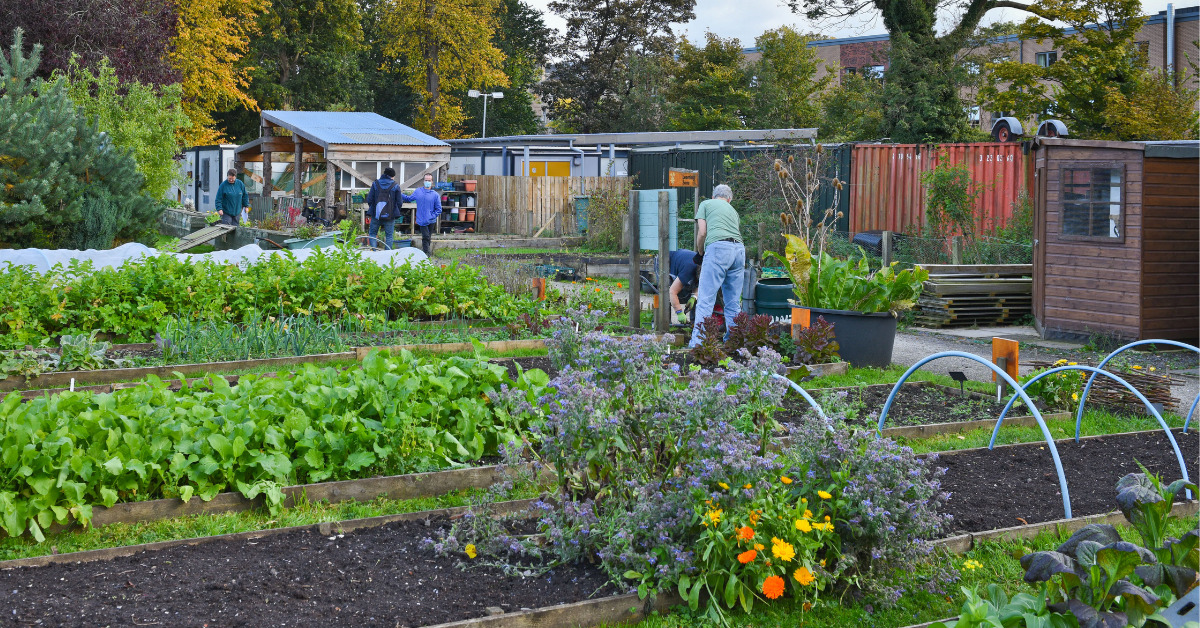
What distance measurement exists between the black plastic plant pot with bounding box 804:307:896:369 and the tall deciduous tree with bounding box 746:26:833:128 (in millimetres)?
34314

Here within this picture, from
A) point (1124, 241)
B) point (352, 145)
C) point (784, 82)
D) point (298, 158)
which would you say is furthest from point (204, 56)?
point (1124, 241)

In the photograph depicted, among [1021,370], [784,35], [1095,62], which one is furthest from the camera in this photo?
[784,35]

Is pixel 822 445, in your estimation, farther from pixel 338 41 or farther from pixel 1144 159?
pixel 338 41

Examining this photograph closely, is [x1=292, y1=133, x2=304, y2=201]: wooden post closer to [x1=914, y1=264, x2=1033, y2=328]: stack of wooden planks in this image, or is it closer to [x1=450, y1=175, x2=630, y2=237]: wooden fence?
[x1=450, y1=175, x2=630, y2=237]: wooden fence

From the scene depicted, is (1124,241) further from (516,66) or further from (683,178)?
(516,66)

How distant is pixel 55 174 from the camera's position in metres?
14.3

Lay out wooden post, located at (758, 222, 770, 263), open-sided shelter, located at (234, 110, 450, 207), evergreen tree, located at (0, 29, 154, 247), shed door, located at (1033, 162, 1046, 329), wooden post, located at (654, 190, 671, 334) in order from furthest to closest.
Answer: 1. open-sided shelter, located at (234, 110, 450, 207)
2. evergreen tree, located at (0, 29, 154, 247)
3. wooden post, located at (758, 222, 770, 263)
4. shed door, located at (1033, 162, 1046, 329)
5. wooden post, located at (654, 190, 671, 334)

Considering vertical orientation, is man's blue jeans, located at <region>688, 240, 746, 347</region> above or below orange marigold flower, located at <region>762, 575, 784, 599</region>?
above

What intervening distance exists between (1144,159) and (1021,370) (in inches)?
127

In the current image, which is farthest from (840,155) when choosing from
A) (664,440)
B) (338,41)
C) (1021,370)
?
(338,41)

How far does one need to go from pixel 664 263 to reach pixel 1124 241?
519 centimetres

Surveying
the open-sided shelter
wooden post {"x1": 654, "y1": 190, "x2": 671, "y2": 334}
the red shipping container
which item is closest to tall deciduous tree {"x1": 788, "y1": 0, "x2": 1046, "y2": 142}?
the red shipping container

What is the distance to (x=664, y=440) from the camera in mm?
4520

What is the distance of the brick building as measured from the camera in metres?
30.2
